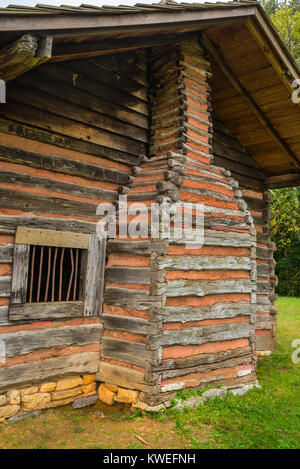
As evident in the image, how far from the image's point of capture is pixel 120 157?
6.14m

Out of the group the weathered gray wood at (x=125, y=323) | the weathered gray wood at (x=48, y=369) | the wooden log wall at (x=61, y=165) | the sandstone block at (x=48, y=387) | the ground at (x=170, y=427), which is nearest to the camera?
the ground at (x=170, y=427)

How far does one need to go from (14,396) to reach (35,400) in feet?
1.10

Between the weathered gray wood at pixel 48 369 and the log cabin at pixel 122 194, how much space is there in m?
0.02

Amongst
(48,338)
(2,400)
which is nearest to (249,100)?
(48,338)

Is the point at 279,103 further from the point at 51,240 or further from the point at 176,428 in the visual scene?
the point at 176,428

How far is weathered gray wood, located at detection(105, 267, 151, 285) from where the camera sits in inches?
205

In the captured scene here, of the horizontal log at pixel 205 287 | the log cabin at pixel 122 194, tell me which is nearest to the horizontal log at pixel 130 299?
the log cabin at pixel 122 194

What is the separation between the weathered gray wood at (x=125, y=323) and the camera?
Result: 5070mm

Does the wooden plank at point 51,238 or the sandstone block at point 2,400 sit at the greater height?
A: the wooden plank at point 51,238

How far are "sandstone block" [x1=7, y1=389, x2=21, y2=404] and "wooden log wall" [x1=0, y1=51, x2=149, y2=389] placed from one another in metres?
0.12

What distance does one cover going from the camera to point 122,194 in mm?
5965

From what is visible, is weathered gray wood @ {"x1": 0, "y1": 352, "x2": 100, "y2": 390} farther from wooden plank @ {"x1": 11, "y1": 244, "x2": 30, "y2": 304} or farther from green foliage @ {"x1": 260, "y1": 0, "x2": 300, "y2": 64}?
green foliage @ {"x1": 260, "y1": 0, "x2": 300, "y2": 64}

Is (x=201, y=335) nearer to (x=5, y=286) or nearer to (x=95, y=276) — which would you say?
(x=95, y=276)

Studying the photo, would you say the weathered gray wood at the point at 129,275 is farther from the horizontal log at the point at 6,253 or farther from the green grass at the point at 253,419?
the green grass at the point at 253,419
